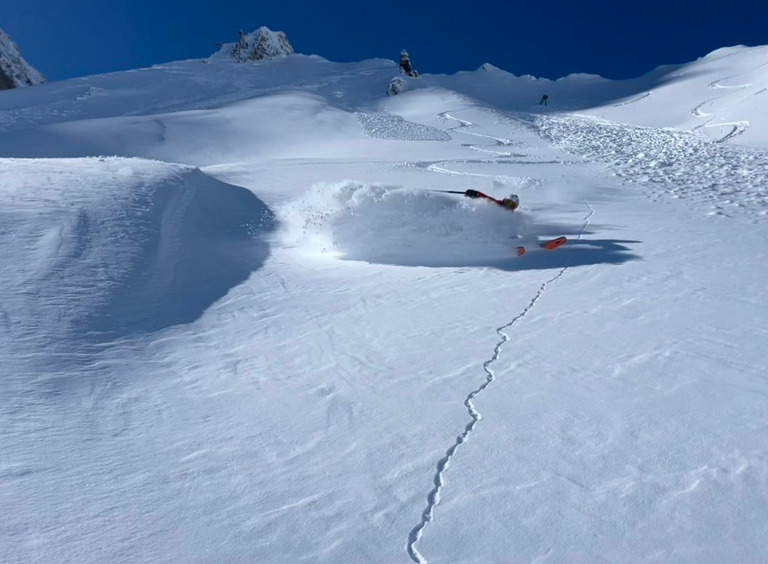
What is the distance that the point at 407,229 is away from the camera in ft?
30.0

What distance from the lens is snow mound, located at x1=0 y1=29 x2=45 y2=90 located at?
35.1 meters

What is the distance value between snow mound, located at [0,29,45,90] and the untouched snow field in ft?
104

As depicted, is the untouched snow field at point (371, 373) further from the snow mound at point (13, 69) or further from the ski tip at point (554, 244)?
the snow mound at point (13, 69)

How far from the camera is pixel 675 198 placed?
1193cm

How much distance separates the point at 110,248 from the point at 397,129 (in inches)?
752

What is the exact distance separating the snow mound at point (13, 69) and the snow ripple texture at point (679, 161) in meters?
30.9

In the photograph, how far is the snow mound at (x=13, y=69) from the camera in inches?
1382

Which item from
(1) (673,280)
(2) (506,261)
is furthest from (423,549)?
(2) (506,261)

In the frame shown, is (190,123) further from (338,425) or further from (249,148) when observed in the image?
(338,425)

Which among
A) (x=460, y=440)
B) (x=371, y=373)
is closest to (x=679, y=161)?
(x=371, y=373)

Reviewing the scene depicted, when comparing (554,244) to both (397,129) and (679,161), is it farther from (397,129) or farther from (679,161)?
(397,129)

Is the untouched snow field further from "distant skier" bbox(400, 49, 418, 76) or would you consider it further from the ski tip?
→ "distant skier" bbox(400, 49, 418, 76)

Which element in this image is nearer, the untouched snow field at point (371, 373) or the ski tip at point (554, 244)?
the untouched snow field at point (371, 373)

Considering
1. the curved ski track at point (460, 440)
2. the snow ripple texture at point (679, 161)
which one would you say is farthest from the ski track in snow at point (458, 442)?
the snow ripple texture at point (679, 161)
